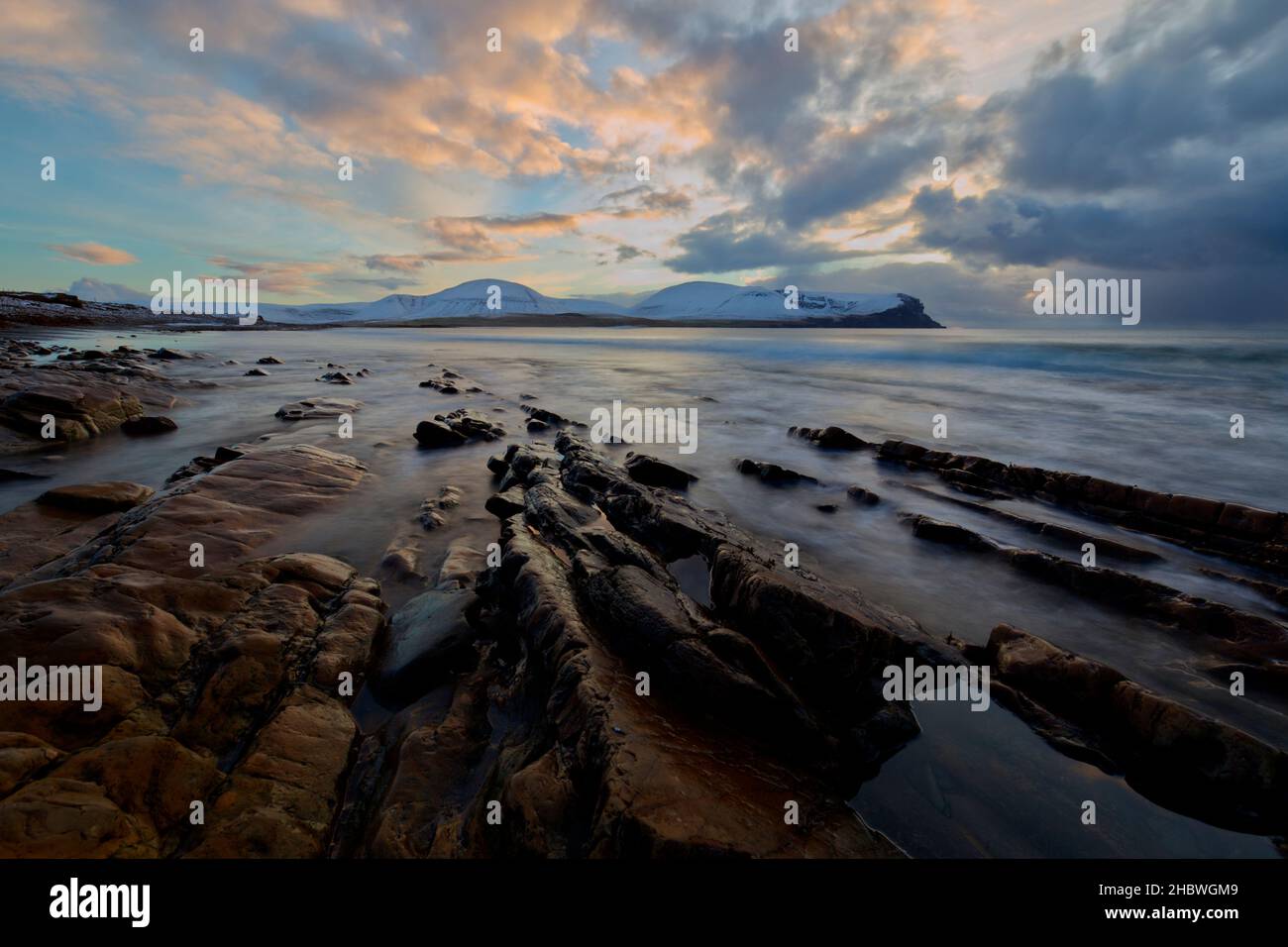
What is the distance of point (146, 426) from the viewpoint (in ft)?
46.1

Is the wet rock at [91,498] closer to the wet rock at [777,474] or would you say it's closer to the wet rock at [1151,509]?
the wet rock at [777,474]

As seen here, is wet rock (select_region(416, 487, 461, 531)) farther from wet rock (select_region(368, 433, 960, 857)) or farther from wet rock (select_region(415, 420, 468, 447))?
wet rock (select_region(415, 420, 468, 447))

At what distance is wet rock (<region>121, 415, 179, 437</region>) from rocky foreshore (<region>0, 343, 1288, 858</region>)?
27.1ft

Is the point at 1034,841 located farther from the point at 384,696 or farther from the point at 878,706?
the point at 384,696

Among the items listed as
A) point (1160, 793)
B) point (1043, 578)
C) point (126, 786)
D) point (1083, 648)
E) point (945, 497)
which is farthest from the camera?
point (945, 497)

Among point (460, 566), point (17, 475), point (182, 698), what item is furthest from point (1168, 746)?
point (17, 475)

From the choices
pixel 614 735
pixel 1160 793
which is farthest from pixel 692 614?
pixel 1160 793

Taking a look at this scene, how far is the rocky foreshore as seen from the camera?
3.07 metres

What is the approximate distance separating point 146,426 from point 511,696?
52.7ft

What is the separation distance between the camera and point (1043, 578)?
7.27 m

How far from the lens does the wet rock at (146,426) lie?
13930 millimetres

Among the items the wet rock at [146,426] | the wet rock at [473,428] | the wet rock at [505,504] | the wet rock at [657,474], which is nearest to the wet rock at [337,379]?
the wet rock at [146,426]
